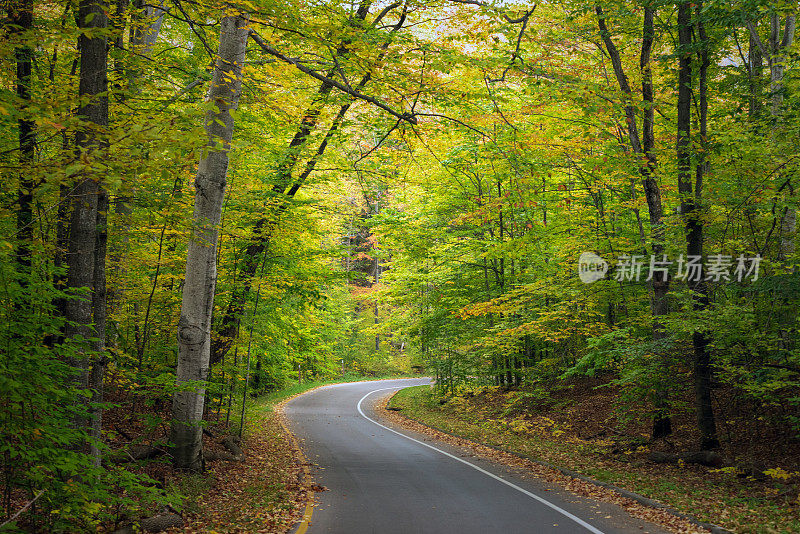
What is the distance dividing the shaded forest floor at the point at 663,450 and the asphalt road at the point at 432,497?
1.31 meters

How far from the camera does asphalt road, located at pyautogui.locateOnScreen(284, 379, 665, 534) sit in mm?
6965

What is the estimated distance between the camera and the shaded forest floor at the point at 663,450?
7.75 metres

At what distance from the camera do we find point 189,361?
8375mm

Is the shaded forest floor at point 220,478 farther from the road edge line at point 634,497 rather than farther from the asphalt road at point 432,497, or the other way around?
the road edge line at point 634,497

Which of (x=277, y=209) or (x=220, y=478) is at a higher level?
(x=277, y=209)

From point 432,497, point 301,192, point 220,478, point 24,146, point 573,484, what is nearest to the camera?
point 24,146

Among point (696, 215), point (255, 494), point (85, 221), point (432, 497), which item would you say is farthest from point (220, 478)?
point (696, 215)

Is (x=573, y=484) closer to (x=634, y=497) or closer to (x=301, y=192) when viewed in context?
(x=634, y=497)

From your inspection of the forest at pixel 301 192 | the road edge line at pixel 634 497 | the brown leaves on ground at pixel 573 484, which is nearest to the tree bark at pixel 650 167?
the forest at pixel 301 192

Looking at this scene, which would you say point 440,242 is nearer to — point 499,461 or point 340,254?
point 340,254

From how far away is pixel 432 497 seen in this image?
28.2 feet

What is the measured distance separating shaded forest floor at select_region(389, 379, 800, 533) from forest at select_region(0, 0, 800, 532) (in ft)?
0.70

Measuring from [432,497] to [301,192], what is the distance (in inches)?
437

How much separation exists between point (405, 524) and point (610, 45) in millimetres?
11372
